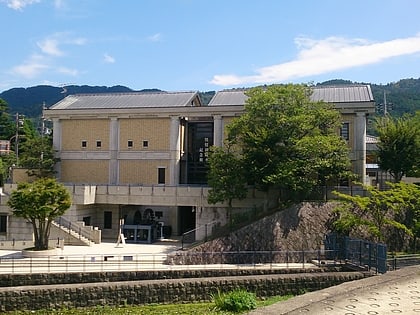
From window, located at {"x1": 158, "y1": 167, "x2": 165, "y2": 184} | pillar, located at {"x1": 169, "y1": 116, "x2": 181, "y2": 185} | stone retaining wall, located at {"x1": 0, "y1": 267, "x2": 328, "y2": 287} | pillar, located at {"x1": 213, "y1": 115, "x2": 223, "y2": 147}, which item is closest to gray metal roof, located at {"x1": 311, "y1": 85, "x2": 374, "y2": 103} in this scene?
pillar, located at {"x1": 213, "y1": 115, "x2": 223, "y2": 147}

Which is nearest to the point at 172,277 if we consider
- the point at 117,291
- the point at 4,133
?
the point at 117,291

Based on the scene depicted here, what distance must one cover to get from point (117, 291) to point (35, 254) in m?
9.61

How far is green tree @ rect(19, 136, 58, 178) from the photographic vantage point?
37375 millimetres

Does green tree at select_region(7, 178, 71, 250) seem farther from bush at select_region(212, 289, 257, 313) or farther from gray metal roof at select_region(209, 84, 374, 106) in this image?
gray metal roof at select_region(209, 84, 374, 106)

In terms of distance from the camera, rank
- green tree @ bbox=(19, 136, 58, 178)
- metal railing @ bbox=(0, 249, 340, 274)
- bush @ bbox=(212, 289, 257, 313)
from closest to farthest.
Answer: bush @ bbox=(212, 289, 257, 313)
metal railing @ bbox=(0, 249, 340, 274)
green tree @ bbox=(19, 136, 58, 178)

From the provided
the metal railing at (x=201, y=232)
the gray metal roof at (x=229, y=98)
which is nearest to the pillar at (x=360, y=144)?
the gray metal roof at (x=229, y=98)

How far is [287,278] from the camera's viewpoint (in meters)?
20.4

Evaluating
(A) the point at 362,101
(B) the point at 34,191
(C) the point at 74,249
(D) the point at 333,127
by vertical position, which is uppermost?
(A) the point at 362,101

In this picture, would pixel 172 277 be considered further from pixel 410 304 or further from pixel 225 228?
pixel 410 304

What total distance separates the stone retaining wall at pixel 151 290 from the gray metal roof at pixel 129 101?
844 inches

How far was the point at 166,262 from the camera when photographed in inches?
958

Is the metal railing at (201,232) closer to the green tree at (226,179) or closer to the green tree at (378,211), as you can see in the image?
the green tree at (226,179)

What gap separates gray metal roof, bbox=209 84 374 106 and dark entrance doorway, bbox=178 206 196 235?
874 centimetres

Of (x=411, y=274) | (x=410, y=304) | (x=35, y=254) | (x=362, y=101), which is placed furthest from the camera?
(x=362, y=101)
